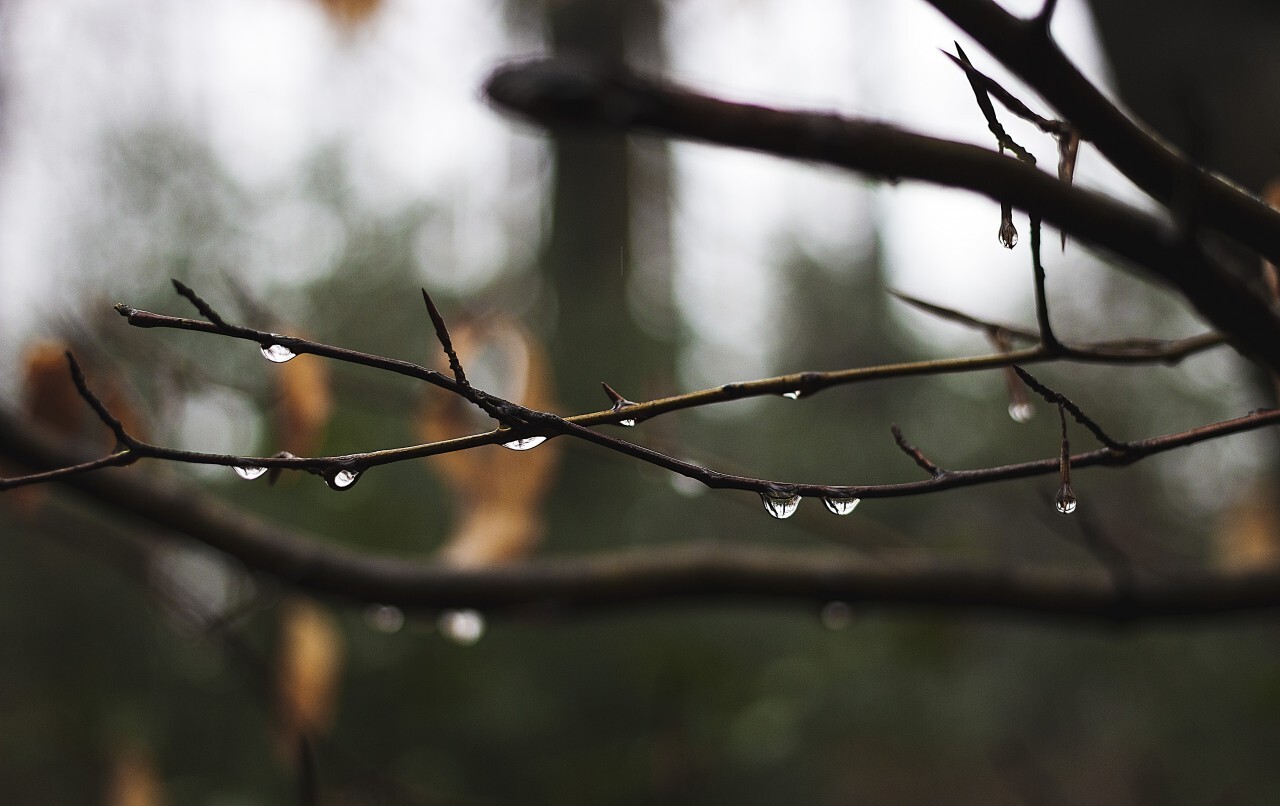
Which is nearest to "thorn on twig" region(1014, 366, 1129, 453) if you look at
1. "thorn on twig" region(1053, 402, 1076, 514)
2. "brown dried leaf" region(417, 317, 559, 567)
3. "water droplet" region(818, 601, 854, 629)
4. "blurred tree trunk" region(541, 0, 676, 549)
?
"thorn on twig" region(1053, 402, 1076, 514)

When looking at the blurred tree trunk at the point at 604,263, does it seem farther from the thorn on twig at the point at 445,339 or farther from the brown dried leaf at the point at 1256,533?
the thorn on twig at the point at 445,339

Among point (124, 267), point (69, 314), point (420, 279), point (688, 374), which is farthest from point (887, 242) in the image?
point (69, 314)

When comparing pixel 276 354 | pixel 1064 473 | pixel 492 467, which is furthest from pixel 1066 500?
pixel 492 467

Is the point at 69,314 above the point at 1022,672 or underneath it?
above

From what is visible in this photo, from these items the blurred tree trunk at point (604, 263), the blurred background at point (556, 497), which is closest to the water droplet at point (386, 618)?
the blurred background at point (556, 497)

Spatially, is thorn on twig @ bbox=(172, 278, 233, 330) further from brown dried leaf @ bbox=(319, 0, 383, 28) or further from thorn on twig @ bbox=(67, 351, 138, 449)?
brown dried leaf @ bbox=(319, 0, 383, 28)

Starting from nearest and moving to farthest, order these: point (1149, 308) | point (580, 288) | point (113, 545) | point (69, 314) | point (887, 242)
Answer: point (69, 314) → point (113, 545) → point (580, 288) → point (1149, 308) → point (887, 242)

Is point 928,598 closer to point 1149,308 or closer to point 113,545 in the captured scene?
point 113,545
